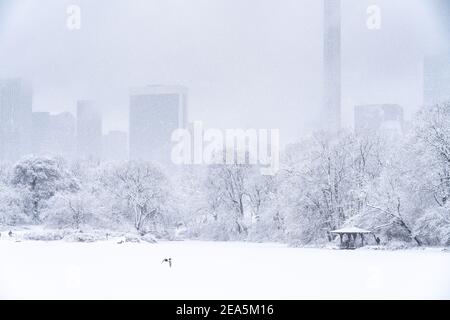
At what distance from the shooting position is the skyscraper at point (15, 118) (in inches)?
1058

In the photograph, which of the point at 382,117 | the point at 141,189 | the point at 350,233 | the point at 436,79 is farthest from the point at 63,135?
the point at 436,79

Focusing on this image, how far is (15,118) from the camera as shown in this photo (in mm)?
27250

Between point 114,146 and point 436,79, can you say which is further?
point 114,146

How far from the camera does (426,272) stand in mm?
10453

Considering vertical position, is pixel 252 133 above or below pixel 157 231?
above

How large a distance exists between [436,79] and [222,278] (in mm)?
15679

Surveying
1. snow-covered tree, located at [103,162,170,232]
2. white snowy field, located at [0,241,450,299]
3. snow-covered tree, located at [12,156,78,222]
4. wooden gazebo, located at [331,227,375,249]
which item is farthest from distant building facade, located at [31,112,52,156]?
white snowy field, located at [0,241,450,299]

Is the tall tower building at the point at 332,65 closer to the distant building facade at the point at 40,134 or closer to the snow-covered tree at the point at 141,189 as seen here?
the snow-covered tree at the point at 141,189

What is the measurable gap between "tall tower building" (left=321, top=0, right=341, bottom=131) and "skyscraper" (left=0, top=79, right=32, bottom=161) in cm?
1318

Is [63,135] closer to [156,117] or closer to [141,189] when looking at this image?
[156,117]

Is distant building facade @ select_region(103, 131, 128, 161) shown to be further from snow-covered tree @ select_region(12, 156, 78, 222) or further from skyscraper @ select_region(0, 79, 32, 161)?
skyscraper @ select_region(0, 79, 32, 161)
